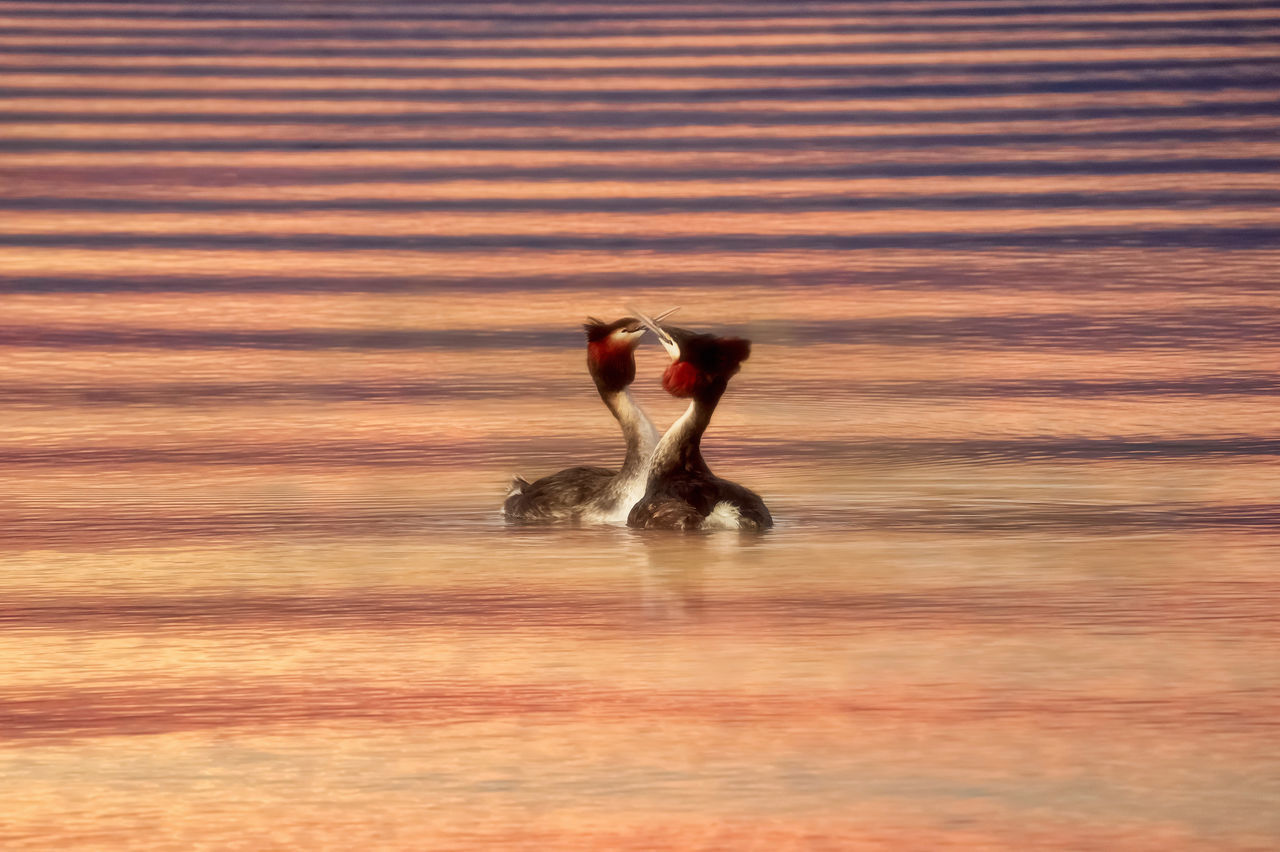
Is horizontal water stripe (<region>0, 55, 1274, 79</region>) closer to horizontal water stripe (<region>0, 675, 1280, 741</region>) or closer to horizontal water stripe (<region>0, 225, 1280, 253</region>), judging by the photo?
horizontal water stripe (<region>0, 225, 1280, 253</region>)

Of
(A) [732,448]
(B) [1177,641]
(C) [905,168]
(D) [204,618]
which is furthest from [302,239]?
(B) [1177,641]

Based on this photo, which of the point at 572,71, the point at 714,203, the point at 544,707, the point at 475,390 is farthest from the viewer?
the point at 572,71

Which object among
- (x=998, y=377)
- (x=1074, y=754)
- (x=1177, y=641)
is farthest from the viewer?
(x=998, y=377)

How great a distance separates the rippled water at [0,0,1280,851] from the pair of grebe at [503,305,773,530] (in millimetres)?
34

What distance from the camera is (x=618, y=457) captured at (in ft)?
8.82

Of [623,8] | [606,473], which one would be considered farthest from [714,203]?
[623,8]

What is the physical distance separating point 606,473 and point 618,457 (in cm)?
29

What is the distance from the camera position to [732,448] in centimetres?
276

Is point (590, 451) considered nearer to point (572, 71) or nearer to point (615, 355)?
point (615, 355)

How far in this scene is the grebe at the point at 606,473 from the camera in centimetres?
228

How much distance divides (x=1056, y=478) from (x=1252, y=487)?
195 mm

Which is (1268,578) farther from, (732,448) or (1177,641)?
(732,448)

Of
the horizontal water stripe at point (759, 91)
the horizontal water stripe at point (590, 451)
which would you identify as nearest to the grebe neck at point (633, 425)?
the horizontal water stripe at point (590, 451)

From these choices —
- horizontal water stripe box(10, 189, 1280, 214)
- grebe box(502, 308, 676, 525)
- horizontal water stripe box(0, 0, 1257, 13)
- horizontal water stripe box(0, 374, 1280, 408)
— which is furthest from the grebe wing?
horizontal water stripe box(0, 0, 1257, 13)
